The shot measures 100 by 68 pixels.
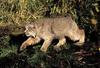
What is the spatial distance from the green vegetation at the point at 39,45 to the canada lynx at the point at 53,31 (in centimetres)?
19

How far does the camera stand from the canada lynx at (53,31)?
24.2ft

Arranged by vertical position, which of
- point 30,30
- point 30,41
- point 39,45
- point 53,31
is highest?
point 30,30

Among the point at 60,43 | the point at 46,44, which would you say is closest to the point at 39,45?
the point at 46,44

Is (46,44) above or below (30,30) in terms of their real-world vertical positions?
below

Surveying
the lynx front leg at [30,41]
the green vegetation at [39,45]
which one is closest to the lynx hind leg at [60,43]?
the green vegetation at [39,45]

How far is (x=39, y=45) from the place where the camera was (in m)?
7.59

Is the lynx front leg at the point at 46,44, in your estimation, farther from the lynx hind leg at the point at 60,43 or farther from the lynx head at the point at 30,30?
the lynx head at the point at 30,30

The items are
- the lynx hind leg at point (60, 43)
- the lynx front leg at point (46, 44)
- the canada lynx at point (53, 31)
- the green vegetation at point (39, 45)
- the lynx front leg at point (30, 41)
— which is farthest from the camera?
the lynx front leg at point (30, 41)

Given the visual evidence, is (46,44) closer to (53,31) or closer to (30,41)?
(53,31)

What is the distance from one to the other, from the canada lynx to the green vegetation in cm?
19

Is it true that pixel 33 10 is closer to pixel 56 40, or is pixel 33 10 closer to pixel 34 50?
pixel 56 40

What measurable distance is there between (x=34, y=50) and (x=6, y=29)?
6.01 feet

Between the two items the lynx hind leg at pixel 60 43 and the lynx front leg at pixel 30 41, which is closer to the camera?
the lynx hind leg at pixel 60 43

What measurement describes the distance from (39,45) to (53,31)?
0.46m
